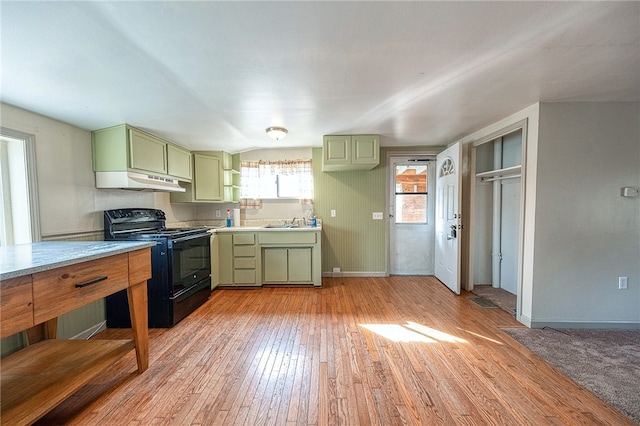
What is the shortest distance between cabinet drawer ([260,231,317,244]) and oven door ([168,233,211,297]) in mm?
758

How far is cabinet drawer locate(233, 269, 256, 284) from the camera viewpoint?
3424 mm

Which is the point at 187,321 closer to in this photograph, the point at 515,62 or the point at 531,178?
the point at 515,62

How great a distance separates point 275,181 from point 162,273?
2.14 metres

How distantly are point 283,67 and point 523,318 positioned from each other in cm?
320

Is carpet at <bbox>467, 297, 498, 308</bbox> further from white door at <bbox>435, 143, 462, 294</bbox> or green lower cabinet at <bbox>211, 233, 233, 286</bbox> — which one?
green lower cabinet at <bbox>211, 233, 233, 286</bbox>

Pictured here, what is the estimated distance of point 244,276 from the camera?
3.43 meters

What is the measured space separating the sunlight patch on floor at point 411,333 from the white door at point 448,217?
1.16 meters

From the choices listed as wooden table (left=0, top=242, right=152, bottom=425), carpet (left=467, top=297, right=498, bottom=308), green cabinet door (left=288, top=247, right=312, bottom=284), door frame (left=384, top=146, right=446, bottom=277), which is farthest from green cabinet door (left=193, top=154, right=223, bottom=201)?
carpet (left=467, top=297, right=498, bottom=308)

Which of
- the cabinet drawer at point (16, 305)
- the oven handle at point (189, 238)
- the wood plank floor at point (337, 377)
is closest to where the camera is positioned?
the cabinet drawer at point (16, 305)

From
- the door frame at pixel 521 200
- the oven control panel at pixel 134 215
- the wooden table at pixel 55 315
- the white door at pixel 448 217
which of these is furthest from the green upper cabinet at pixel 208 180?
the door frame at pixel 521 200

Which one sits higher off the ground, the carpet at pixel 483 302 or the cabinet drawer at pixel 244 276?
the cabinet drawer at pixel 244 276

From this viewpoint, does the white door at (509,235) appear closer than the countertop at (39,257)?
No

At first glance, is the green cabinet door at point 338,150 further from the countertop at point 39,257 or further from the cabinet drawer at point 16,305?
the cabinet drawer at point 16,305

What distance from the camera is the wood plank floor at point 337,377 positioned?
4.41 feet
